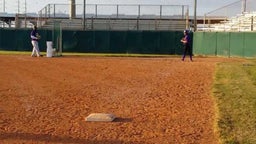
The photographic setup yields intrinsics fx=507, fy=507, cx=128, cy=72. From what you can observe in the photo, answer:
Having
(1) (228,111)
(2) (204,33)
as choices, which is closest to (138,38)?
(2) (204,33)

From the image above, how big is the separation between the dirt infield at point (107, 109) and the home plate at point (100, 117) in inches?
5.7

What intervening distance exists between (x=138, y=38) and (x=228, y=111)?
29.1 metres

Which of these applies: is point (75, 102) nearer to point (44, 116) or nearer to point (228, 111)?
point (44, 116)

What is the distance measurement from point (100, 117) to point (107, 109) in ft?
3.43

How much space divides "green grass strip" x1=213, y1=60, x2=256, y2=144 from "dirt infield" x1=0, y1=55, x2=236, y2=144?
0.23 metres

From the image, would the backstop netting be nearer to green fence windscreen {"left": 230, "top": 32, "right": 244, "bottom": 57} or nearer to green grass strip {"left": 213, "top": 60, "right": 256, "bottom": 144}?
green fence windscreen {"left": 230, "top": 32, "right": 244, "bottom": 57}

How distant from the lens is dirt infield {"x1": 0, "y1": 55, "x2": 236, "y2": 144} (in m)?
7.95

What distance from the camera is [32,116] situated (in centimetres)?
930

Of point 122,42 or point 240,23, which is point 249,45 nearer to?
point 240,23

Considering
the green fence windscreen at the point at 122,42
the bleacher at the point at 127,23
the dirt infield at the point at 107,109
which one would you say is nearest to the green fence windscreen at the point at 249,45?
the green fence windscreen at the point at 122,42

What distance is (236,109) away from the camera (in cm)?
989

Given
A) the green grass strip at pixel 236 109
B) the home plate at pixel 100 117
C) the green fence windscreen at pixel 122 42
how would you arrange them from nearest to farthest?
the green grass strip at pixel 236 109 → the home plate at pixel 100 117 → the green fence windscreen at pixel 122 42

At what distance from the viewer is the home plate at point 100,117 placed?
29.5 ft

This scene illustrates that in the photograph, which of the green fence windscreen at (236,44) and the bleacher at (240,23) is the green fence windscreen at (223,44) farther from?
the bleacher at (240,23)
